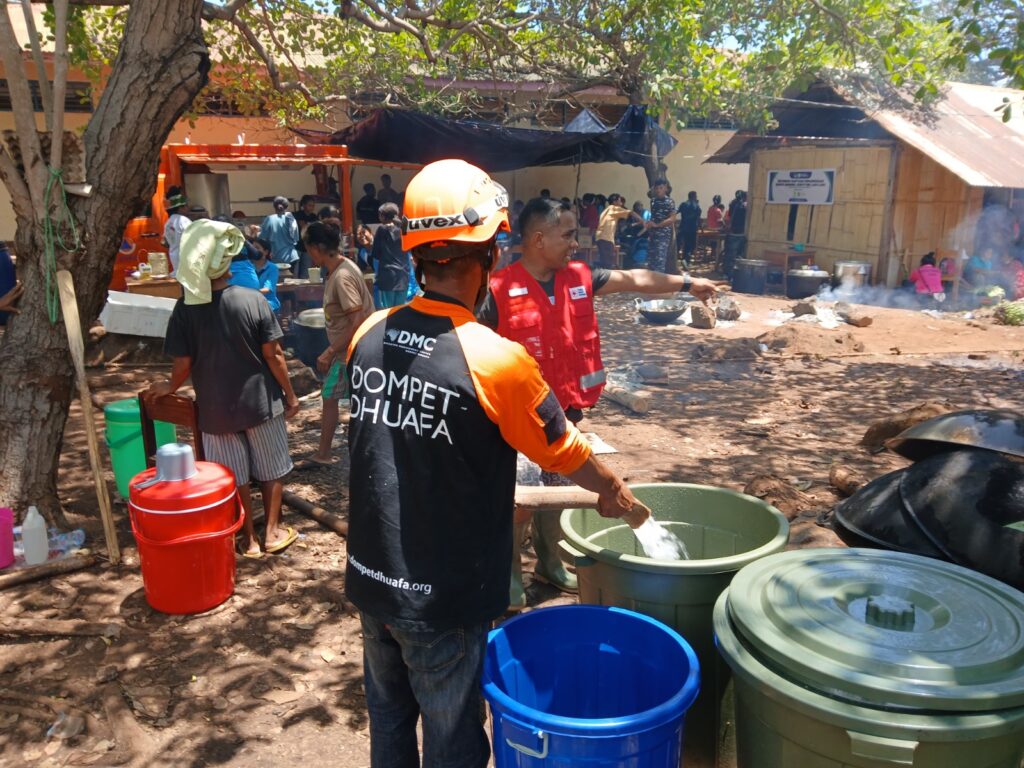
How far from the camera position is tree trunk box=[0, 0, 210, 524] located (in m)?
4.29

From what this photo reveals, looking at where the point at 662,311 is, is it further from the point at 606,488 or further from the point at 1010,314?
the point at 606,488

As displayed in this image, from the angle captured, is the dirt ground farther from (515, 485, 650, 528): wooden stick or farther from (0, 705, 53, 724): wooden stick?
(515, 485, 650, 528): wooden stick

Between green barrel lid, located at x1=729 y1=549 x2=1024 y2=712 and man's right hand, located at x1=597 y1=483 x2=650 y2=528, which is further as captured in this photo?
man's right hand, located at x1=597 y1=483 x2=650 y2=528

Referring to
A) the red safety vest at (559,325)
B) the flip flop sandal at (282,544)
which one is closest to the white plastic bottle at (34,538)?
the flip flop sandal at (282,544)

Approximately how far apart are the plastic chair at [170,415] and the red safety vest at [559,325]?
74.8 inches

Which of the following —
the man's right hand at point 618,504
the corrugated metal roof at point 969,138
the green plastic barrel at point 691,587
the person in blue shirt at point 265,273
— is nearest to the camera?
the man's right hand at point 618,504

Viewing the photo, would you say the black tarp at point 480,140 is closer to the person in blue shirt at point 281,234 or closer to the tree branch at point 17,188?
the person in blue shirt at point 281,234

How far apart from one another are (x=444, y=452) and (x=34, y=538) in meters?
3.41

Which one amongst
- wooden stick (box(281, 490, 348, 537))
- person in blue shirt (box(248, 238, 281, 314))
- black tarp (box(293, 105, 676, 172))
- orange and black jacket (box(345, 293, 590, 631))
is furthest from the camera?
black tarp (box(293, 105, 676, 172))

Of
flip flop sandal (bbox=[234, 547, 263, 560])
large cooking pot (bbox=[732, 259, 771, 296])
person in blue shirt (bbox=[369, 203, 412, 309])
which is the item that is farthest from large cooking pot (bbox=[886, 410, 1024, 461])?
large cooking pot (bbox=[732, 259, 771, 296])

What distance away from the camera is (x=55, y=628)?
3.75m

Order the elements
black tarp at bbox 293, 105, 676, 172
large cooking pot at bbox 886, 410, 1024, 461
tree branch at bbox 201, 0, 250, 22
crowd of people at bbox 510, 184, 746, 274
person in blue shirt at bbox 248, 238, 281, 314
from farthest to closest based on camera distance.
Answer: crowd of people at bbox 510, 184, 746, 274 → black tarp at bbox 293, 105, 676, 172 → person in blue shirt at bbox 248, 238, 281, 314 → tree branch at bbox 201, 0, 250, 22 → large cooking pot at bbox 886, 410, 1024, 461

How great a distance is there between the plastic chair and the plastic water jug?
2.39 ft

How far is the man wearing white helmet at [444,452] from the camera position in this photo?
1916 millimetres
